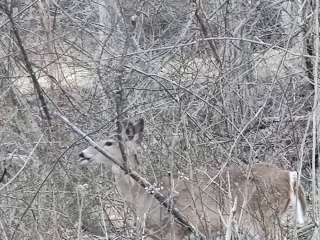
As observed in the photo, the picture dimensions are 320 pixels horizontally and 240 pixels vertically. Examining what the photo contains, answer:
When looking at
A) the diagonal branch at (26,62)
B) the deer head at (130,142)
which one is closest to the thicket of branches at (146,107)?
the diagonal branch at (26,62)

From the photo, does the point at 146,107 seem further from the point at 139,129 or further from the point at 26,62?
the point at 26,62

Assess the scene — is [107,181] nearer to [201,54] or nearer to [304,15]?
[201,54]

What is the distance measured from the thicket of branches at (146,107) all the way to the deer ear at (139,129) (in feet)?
0.53

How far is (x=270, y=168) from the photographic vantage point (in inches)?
255

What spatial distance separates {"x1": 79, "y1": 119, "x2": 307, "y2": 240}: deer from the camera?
5.72 metres

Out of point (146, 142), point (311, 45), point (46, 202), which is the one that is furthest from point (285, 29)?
point (46, 202)

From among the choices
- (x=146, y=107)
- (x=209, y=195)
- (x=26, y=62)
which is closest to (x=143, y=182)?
(x=209, y=195)

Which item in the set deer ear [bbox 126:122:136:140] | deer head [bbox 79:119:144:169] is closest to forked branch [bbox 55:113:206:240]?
deer head [bbox 79:119:144:169]

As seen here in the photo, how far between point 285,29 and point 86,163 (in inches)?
137

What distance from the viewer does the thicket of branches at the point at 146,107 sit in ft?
19.2

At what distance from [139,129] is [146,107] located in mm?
1363

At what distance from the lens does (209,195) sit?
223 inches

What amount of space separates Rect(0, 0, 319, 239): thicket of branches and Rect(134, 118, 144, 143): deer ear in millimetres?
162

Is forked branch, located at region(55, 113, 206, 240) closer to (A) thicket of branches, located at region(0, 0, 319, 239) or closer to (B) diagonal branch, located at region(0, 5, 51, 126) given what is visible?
(A) thicket of branches, located at region(0, 0, 319, 239)
